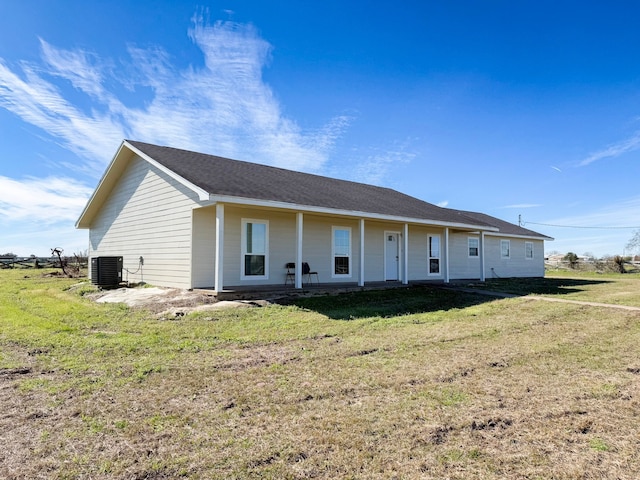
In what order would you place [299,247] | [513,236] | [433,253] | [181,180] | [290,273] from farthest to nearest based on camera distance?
[513,236] < [433,253] < [290,273] < [299,247] < [181,180]

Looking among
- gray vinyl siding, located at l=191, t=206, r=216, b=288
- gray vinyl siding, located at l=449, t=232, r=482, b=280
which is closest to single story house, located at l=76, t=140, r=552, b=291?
gray vinyl siding, located at l=191, t=206, r=216, b=288

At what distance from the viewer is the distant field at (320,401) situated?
268 centimetres

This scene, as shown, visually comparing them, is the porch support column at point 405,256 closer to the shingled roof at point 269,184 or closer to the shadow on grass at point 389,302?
the shingled roof at point 269,184

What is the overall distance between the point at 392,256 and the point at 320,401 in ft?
41.4

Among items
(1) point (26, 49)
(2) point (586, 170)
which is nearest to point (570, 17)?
(2) point (586, 170)

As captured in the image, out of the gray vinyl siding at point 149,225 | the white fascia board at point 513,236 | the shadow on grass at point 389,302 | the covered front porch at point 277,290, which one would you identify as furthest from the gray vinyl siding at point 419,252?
the gray vinyl siding at point 149,225

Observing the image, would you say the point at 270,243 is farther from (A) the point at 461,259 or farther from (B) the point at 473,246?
(B) the point at 473,246

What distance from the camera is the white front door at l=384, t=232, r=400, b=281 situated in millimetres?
15812

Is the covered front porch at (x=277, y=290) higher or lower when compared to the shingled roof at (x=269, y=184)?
lower

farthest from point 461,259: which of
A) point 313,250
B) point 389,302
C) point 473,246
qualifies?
point 389,302

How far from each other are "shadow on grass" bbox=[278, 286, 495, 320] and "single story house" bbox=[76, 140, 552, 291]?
126 centimetres

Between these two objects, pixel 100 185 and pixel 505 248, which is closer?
pixel 100 185

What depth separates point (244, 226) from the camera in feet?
39.6

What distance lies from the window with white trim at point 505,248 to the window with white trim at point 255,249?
52.7ft
